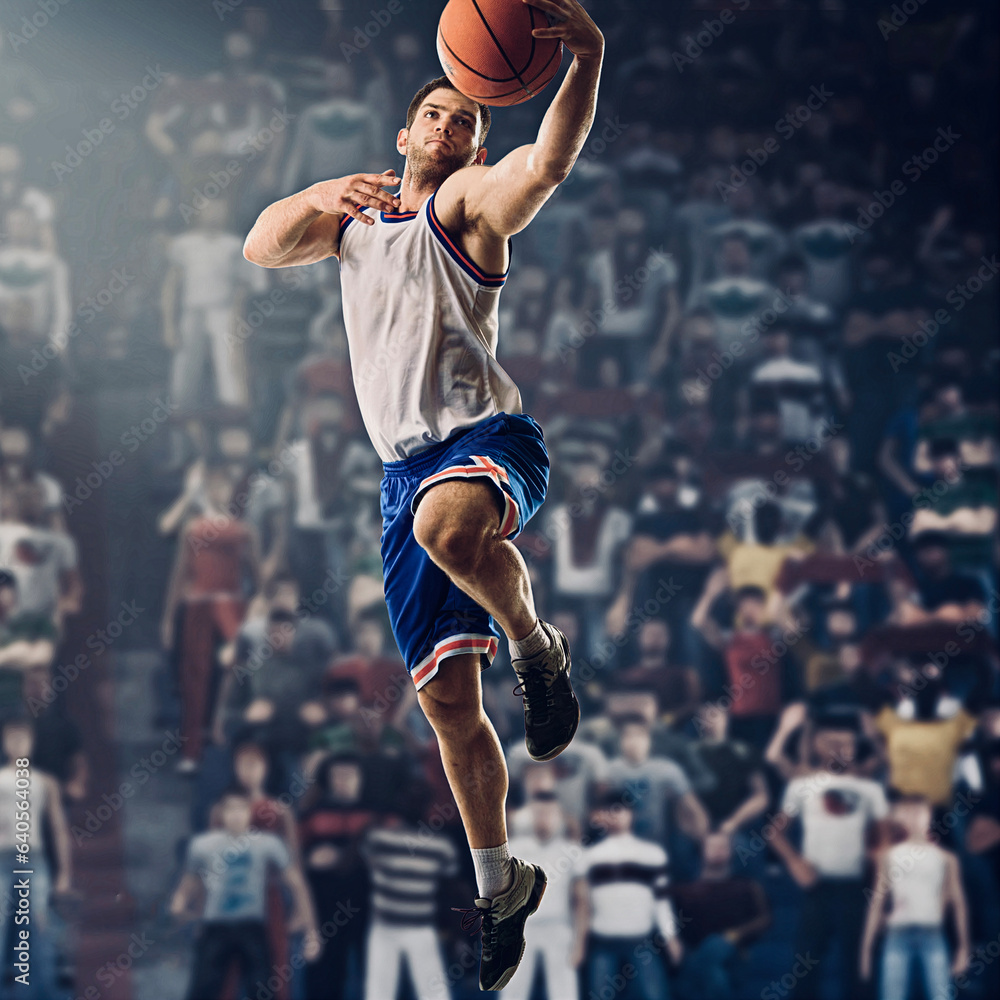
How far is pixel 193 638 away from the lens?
6.90 metres

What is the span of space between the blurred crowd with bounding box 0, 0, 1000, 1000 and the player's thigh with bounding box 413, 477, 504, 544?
4624mm

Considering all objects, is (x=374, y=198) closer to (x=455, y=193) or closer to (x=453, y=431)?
(x=455, y=193)

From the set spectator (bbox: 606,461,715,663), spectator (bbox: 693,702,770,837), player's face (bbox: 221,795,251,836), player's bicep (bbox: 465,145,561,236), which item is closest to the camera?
player's bicep (bbox: 465,145,561,236)

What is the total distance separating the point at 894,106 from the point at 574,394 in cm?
305

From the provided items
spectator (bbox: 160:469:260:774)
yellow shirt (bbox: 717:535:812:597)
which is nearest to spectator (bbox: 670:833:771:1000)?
yellow shirt (bbox: 717:535:812:597)

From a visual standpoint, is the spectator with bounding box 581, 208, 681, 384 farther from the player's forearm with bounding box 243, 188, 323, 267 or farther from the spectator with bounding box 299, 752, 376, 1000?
the player's forearm with bounding box 243, 188, 323, 267

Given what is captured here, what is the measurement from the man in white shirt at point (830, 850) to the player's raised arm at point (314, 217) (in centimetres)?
A: 518

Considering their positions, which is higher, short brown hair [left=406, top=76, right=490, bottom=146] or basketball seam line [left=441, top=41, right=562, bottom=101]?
short brown hair [left=406, top=76, right=490, bottom=146]

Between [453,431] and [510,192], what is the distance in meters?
0.52

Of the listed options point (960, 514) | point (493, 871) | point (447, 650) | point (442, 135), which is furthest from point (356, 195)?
point (960, 514)

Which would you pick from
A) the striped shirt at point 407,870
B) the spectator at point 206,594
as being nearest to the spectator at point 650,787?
the striped shirt at point 407,870

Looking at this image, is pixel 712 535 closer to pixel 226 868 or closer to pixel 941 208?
pixel 941 208

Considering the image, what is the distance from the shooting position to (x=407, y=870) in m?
6.57

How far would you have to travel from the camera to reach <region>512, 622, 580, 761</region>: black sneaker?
2561mm
